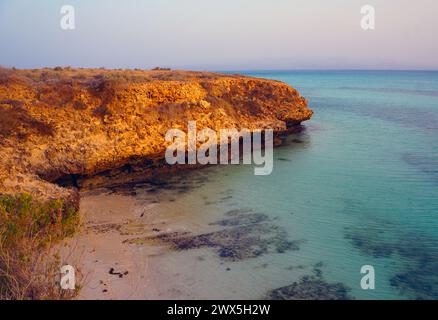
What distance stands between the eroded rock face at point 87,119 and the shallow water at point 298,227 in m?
2.52

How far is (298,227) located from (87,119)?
12.4 metres

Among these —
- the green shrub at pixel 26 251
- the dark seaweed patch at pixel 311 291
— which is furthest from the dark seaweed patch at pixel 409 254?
the green shrub at pixel 26 251

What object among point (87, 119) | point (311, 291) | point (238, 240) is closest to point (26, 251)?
point (238, 240)

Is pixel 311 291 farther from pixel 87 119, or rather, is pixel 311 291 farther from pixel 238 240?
pixel 87 119

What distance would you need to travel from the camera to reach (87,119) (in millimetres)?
18781

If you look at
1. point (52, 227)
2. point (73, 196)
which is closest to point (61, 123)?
point (73, 196)

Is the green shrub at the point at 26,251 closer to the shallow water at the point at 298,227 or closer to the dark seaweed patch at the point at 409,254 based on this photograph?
the shallow water at the point at 298,227

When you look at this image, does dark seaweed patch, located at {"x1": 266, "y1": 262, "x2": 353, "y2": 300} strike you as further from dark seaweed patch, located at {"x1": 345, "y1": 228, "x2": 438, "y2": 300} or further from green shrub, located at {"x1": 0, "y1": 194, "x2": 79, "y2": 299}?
green shrub, located at {"x1": 0, "y1": 194, "x2": 79, "y2": 299}

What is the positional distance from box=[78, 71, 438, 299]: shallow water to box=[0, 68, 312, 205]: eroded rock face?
2521 millimetres

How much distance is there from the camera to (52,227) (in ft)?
35.1

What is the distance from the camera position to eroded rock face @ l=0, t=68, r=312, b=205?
52.7ft

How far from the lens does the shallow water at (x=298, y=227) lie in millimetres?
9922

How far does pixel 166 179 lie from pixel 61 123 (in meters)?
6.04

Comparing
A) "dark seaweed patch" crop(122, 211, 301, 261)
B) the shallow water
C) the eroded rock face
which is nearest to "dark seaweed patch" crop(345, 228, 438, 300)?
the shallow water
